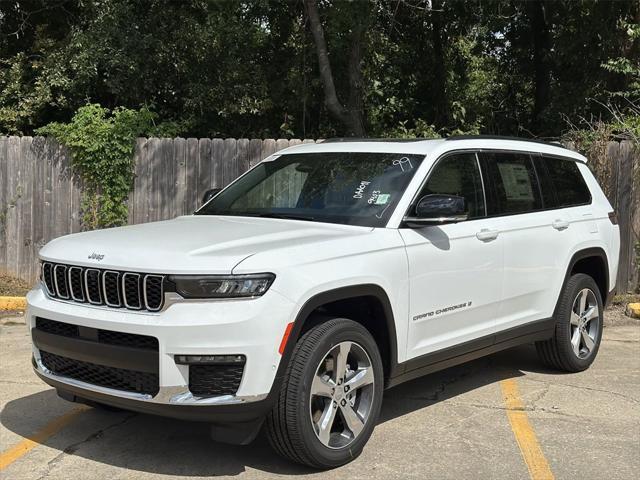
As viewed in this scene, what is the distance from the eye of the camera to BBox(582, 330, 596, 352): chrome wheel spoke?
6633 mm

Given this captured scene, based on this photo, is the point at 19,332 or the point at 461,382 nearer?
the point at 461,382

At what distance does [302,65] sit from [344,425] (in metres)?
11.1

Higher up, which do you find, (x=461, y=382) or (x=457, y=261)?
(x=457, y=261)

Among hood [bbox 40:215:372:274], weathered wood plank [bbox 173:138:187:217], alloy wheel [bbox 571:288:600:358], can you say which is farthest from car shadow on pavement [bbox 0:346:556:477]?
weathered wood plank [bbox 173:138:187:217]

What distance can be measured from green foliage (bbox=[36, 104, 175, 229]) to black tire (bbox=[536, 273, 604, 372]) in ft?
19.8

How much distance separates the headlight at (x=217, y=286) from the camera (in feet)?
12.5

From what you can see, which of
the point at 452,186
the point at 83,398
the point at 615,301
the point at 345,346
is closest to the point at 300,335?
the point at 345,346

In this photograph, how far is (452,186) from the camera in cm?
533

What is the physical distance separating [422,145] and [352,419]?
2013 mm

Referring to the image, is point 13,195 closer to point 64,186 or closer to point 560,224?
point 64,186

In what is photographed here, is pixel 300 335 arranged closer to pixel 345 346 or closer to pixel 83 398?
pixel 345 346

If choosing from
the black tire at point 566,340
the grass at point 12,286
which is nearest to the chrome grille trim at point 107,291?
the black tire at point 566,340

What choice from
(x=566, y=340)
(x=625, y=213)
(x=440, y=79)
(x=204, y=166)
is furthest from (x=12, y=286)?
(x=440, y=79)

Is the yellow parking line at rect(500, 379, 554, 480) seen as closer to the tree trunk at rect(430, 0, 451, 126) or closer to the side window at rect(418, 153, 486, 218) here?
the side window at rect(418, 153, 486, 218)
